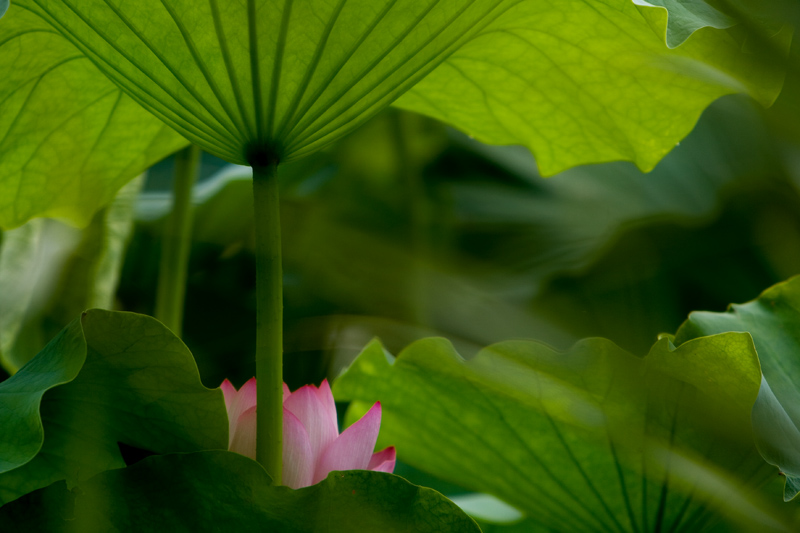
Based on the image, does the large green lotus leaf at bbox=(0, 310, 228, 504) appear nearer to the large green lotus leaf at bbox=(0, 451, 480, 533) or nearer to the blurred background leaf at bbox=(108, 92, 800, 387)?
the large green lotus leaf at bbox=(0, 451, 480, 533)

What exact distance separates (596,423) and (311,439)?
0.19 meters

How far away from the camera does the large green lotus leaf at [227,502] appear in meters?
0.32

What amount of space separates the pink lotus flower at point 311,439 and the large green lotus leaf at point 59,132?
0.26 m

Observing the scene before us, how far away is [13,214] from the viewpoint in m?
0.55

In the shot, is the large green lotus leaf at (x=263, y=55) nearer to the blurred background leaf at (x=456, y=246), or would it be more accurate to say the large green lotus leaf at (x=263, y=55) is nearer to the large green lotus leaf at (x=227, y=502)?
the large green lotus leaf at (x=227, y=502)

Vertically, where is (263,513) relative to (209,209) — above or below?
below

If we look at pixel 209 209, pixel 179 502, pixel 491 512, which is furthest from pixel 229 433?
pixel 209 209

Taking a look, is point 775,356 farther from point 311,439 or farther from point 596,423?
point 311,439

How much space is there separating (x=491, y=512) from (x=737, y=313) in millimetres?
338

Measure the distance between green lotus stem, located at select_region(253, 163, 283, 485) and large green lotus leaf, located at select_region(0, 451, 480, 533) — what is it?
0.07 ft

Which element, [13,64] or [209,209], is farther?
[209,209]

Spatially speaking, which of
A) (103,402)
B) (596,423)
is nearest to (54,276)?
(103,402)

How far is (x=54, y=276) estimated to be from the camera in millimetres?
898

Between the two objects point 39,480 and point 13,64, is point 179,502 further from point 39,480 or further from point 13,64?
point 13,64
